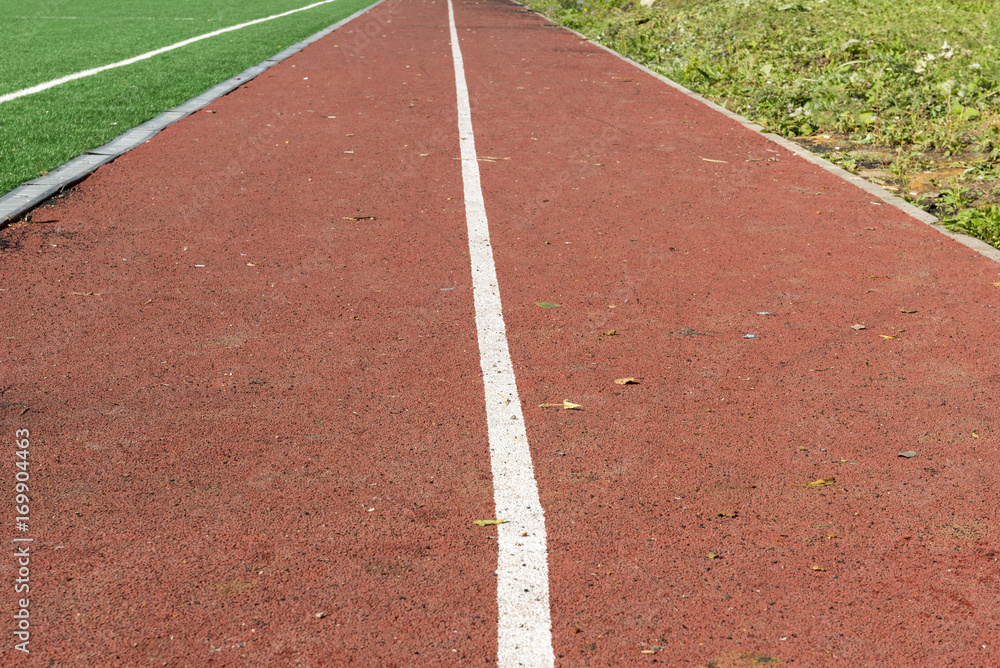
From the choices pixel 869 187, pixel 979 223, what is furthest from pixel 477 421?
pixel 869 187

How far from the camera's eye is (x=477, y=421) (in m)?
4.38

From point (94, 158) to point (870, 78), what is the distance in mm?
9603

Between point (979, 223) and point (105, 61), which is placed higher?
point (979, 223)

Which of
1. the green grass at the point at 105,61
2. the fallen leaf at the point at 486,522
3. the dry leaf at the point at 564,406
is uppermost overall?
the fallen leaf at the point at 486,522

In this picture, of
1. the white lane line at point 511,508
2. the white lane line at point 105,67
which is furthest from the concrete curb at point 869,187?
the white lane line at point 105,67

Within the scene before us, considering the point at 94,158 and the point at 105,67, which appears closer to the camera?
the point at 94,158

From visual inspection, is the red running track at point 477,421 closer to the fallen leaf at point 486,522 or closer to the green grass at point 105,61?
the fallen leaf at point 486,522

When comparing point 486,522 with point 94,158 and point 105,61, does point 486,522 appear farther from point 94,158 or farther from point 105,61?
point 105,61

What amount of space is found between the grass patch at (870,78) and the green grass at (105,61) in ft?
24.5

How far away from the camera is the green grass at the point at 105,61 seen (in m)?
9.67

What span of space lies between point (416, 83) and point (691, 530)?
1238 cm

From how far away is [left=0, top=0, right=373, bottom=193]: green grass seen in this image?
9.67m

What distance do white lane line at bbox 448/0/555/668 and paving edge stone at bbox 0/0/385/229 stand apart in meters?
3.58

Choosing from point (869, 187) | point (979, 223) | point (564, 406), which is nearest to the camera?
point (564, 406)
